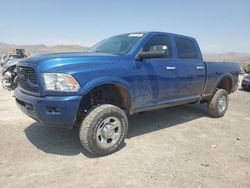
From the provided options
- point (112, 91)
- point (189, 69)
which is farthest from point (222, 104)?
point (112, 91)

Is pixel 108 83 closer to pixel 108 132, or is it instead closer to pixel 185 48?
pixel 108 132

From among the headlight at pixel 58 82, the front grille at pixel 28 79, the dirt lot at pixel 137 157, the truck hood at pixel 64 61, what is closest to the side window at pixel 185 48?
the dirt lot at pixel 137 157

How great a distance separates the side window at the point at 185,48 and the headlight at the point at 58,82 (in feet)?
9.35

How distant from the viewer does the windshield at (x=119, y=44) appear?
500 cm

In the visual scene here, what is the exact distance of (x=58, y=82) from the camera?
3826 mm

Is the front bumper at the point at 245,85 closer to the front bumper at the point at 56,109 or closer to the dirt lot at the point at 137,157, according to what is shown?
the dirt lot at the point at 137,157

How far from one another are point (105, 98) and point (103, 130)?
0.66m

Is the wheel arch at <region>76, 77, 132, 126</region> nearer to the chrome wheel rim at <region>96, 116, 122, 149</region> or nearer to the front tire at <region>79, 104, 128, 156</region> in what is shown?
the front tire at <region>79, 104, 128, 156</region>

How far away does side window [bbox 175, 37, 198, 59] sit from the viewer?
19.4ft

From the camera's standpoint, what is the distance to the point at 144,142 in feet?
16.4

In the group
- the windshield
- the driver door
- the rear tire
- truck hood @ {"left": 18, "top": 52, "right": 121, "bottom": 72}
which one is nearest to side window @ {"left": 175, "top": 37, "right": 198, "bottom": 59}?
the driver door

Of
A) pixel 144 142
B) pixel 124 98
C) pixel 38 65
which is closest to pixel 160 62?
pixel 124 98

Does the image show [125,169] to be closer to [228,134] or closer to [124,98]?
[124,98]

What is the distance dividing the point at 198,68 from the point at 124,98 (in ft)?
7.81
